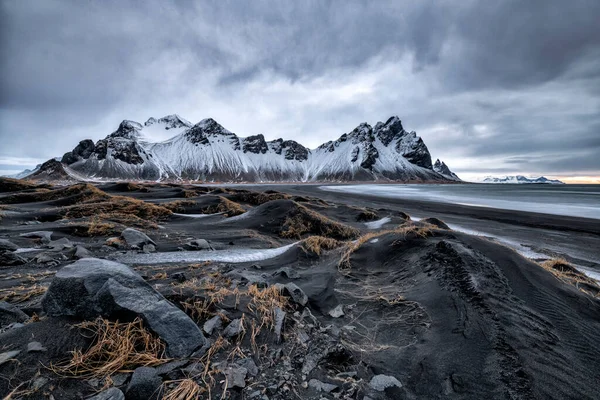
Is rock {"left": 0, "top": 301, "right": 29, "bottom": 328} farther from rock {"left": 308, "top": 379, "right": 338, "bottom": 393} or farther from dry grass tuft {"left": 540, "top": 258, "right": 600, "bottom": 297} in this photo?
dry grass tuft {"left": 540, "top": 258, "right": 600, "bottom": 297}

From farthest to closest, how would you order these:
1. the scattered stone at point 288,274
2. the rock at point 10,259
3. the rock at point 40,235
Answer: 1. the rock at point 40,235
2. the scattered stone at point 288,274
3. the rock at point 10,259

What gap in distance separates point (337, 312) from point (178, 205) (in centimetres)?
1615

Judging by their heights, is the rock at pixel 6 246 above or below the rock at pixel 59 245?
above

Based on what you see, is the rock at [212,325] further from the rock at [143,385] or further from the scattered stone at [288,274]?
the scattered stone at [288,274]

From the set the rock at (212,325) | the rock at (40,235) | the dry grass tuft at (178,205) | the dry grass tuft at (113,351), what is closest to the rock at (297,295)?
the rock at (212,325)

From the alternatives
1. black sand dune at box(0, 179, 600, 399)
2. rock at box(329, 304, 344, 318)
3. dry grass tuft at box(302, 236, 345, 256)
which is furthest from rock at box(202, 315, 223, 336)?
dry grass tuft at box(302, 236, 345, 256)

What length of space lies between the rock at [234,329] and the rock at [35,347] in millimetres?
1726

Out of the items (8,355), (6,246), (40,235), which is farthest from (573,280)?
(40,235)

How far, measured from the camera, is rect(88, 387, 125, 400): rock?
210cm

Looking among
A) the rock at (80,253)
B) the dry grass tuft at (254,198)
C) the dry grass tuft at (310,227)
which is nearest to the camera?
the rock at (80,253)

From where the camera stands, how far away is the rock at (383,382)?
2684mm

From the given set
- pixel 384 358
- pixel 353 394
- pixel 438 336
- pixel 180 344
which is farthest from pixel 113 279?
pixel 438 336

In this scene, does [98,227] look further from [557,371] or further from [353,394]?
[557,371]

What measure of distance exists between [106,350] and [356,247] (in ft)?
19.8
